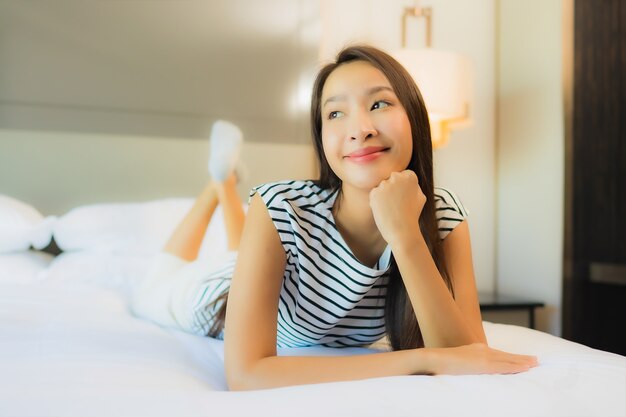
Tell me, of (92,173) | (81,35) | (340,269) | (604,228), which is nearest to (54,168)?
(92,173)

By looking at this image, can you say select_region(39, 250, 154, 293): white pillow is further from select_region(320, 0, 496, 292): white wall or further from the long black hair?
select_region(320, 0, 496, 292): white wall

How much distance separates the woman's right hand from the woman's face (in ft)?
1.02

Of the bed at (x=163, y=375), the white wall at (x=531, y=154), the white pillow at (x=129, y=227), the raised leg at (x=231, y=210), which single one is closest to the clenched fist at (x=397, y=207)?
the bed at (x=163, y=375)

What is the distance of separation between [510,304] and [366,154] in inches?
60.4

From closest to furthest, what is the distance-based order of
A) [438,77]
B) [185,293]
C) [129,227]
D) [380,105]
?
[380,105], [185,293], [129,227], [438,77]

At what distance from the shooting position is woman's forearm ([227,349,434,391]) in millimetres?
Result: 789

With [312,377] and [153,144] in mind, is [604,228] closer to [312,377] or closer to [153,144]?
[153,144]

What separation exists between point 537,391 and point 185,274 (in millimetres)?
1112

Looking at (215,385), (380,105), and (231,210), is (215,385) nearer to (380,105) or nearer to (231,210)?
(380,105)

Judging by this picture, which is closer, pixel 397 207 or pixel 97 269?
pixel 397 207

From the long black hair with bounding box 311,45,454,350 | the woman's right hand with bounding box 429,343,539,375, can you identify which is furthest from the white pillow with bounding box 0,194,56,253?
the woman's right hand with bounding box 429,343,539,375

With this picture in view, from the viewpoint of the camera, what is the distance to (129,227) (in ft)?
6.60

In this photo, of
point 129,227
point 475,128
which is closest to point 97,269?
point 129,227

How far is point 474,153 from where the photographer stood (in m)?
2.73
